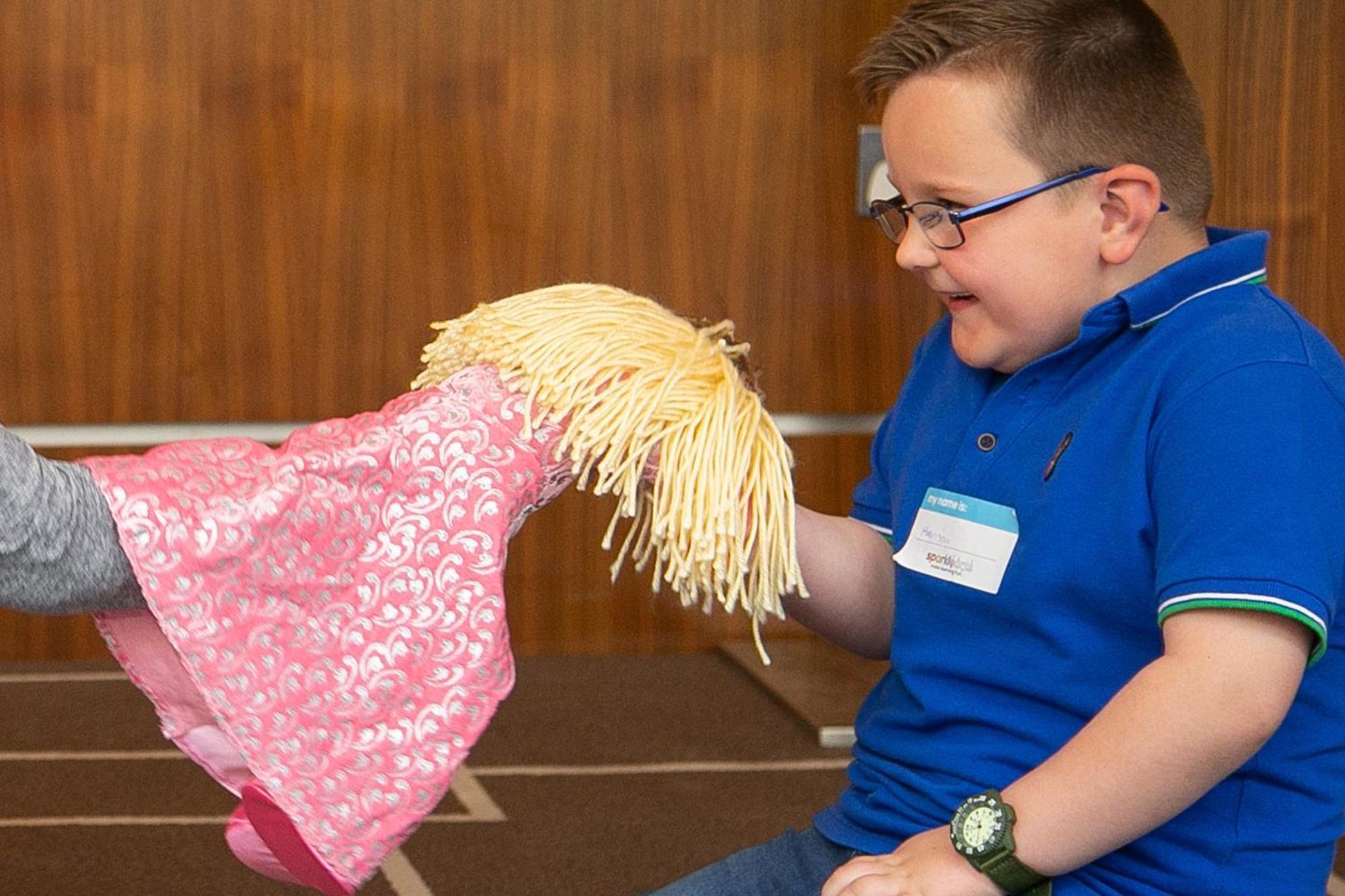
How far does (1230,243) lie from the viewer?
2.96 ft

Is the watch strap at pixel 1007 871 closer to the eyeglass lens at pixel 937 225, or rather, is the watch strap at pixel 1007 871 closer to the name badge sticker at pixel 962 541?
the name badge sticker at pixel 962 541

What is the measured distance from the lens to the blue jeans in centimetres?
98

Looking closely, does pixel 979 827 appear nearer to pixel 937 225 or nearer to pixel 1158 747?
pixel 1158 747

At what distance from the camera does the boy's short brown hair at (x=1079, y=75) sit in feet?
2.96

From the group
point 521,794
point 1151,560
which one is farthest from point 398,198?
point 1151,560

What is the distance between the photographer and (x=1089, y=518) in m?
0.86

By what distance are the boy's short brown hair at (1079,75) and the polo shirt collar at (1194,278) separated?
40mm

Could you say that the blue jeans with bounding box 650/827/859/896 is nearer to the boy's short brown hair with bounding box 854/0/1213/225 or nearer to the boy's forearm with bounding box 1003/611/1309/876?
the boy's forearm with bounding box 1003/611/1309/876

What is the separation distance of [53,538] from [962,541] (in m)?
0.48

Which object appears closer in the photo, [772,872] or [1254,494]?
[1254,494]

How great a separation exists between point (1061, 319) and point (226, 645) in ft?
1.57

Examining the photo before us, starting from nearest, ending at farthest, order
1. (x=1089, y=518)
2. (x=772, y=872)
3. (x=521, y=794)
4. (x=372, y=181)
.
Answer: (x=1089, y=518) → (x=772, y=872) → (x=521, y=794) → (x=372, y=181)

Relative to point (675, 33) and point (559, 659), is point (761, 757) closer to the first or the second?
point (559, 659)

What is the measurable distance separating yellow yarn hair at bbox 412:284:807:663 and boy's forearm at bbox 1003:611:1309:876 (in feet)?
0.59
